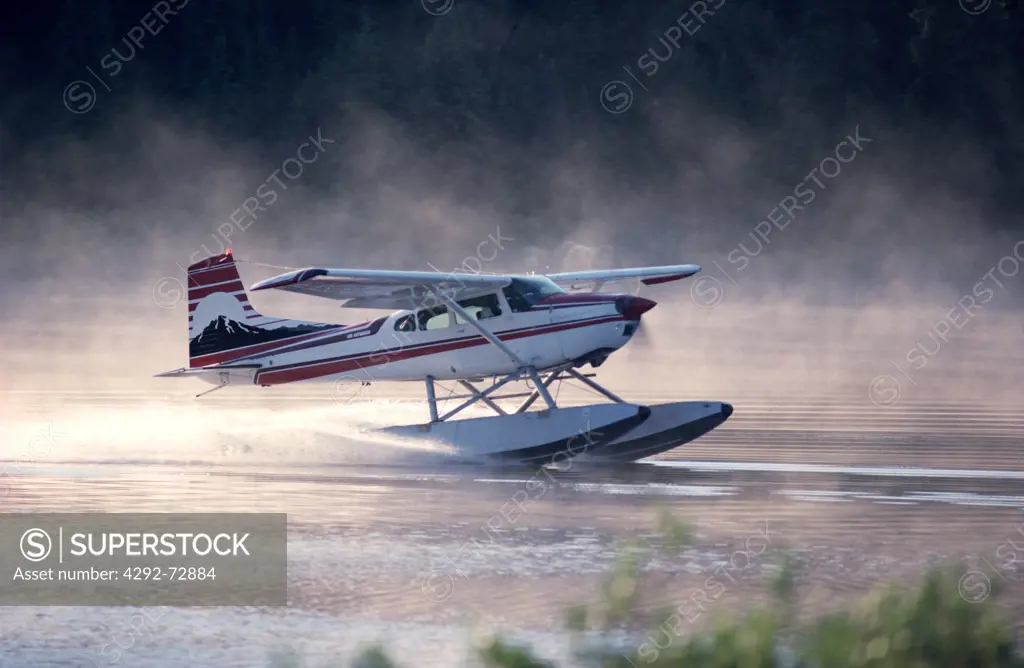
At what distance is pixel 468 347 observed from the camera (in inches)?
584

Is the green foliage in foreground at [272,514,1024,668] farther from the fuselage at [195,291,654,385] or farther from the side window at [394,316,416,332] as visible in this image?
the side window at [394,316,416,332]

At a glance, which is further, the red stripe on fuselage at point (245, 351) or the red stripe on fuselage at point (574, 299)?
the red stripe on fuselage at point (245, 351)

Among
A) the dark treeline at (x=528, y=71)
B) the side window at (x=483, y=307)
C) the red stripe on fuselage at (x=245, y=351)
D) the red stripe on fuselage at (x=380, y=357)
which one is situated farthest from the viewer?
the dark treeline at (x=528, y=71)

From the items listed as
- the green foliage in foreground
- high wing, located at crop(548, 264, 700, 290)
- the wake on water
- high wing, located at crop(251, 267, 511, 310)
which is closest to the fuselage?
high wing, located at crop(251, 267, 511, 310)

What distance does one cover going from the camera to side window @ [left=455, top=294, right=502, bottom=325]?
14664 mm

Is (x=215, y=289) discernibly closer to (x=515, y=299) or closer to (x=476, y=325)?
(x=476, y=325)

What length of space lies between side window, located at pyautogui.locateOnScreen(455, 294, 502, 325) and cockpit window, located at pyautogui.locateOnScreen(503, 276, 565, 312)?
14 cm

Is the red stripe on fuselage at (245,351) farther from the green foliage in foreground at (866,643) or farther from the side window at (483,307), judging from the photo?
the green foliage in foreground at (866,643)

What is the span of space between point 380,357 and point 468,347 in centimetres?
112

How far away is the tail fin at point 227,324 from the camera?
16.2 m

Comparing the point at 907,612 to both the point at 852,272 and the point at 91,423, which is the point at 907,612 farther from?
the point at 852,272

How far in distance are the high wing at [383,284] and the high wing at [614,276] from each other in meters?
1.44

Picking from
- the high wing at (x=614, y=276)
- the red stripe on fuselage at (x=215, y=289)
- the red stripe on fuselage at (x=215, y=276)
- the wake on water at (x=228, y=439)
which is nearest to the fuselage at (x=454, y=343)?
the wake on water at (x=228, y=439)

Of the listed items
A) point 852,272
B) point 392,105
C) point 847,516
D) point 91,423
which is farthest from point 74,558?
point 392,105
